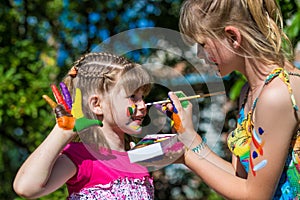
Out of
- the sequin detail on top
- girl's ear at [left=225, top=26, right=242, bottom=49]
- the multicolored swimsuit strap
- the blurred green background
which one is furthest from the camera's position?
the blurred green background

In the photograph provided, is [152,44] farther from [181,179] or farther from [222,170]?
[181,179]

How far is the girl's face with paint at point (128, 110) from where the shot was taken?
2.04m

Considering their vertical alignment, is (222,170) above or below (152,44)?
below

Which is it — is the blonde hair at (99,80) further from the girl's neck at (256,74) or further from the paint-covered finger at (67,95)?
the girl's neck at (256,74)

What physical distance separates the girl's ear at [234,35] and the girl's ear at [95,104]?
46 centimetres

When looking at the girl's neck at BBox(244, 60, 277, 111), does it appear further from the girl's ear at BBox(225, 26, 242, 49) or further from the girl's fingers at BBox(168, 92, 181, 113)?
the girl's fingers at BBox(168, 92, 181, 113)

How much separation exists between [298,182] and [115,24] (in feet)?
7.43

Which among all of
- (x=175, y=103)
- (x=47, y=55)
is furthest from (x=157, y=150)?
(x=47, y=55)

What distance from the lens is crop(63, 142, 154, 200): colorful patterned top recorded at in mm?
2006

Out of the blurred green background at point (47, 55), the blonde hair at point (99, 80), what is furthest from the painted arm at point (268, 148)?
the blurred green background at point (47, 55)

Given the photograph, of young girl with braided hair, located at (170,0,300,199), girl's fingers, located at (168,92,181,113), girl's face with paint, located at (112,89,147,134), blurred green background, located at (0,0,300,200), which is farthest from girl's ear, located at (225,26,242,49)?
blurred green background, located at (0,0,300,200)

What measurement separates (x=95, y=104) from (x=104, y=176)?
0.23m

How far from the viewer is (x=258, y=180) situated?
6.06 ft

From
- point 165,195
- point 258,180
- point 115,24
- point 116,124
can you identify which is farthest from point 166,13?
point 258,180
